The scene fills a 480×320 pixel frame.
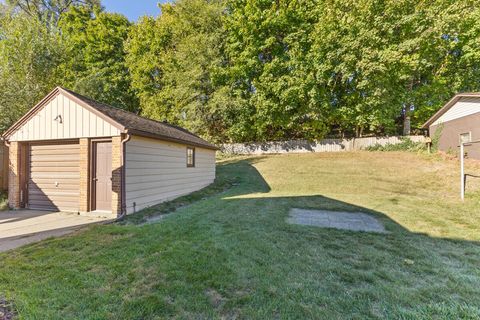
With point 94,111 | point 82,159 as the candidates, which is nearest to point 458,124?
point 94,111

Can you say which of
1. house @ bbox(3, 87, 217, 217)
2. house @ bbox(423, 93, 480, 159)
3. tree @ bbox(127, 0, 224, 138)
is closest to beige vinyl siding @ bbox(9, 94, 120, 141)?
Result: house @ bbox(3, 87, 217, 217)

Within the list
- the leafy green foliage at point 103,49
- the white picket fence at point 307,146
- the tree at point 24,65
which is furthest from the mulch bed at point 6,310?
the leafy green foliage at point 103,49

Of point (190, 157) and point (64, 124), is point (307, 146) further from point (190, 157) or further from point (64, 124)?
point (64, 124)

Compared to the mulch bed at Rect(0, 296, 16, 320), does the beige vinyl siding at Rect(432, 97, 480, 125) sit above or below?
above

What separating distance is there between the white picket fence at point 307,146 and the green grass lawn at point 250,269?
13424 millimetres

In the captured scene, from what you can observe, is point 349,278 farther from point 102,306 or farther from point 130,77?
point 130,77

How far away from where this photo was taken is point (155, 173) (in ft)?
24.5

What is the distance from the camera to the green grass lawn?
2443 millimetres

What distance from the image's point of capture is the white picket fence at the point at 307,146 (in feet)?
63.5

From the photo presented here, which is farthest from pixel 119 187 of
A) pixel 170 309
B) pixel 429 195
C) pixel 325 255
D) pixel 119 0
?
pixel 119 0

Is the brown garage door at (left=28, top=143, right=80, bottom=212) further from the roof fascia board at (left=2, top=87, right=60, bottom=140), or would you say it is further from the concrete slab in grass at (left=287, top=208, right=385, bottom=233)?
the concrete slab in grass at (left=287, top=208, right=385, bottom=233)

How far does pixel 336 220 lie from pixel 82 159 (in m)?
7.33

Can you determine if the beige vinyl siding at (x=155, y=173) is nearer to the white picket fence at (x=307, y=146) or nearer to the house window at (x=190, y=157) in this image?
the house window at (x=190, y=157)

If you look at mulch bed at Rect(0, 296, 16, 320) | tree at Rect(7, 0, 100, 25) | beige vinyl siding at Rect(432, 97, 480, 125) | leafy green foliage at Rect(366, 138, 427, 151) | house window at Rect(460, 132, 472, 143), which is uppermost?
tree at Rect(7, 0, 100, 25)
